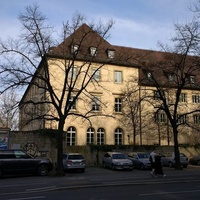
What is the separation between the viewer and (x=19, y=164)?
2316 centimetres

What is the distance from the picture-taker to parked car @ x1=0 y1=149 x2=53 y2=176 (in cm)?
2286

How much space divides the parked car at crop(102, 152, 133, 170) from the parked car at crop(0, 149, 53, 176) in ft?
26.1

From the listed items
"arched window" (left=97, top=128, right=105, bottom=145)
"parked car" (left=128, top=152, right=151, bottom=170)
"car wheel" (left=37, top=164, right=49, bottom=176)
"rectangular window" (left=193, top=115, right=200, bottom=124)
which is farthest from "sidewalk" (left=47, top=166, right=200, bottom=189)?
"rectangular window" (left=193, top=115, right=200, bottom=124)

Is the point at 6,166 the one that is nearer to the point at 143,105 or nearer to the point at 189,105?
the point at 143,105

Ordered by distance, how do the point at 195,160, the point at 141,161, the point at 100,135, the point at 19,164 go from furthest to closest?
the point at 100,135
the point at 195,160
the point at 141,161
the point at 19,164

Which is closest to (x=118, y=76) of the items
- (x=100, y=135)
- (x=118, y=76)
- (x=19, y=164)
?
(x=118, y=76)

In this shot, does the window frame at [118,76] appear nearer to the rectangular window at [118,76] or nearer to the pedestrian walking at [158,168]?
the rectangular window at [118,76]

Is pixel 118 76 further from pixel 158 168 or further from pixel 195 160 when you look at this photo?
pixel 158 168

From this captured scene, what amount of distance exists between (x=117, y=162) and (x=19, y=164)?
10.3 metres

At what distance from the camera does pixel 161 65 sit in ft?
105

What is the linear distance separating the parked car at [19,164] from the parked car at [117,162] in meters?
7.97

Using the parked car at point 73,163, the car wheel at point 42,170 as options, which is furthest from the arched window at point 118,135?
the car wheel at point 42,170

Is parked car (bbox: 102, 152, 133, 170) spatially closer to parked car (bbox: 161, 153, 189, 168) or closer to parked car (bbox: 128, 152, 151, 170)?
parked car (bbox: 128, 152, 151, 170)

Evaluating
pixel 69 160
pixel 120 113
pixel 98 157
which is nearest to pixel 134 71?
pixel 120 113
